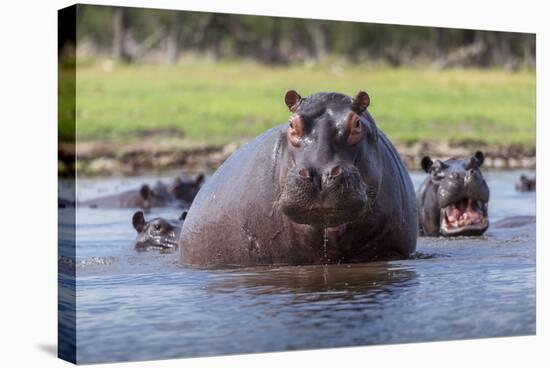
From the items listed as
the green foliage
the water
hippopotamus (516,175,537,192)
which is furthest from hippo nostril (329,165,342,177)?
hippopotamus (516,175,537,192)

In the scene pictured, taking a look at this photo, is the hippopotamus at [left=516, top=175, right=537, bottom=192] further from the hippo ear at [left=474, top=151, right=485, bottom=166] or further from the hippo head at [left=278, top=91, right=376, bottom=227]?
the hippo head at [left=278, top=91, right=376, bottom=227]

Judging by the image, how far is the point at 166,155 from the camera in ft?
61.0

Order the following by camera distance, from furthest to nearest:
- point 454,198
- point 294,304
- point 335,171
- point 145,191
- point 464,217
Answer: point 145,191 < point 464,217 < point 454,198 < point 294,304 < point 335,171

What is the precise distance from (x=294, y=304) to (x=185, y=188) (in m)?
8.43

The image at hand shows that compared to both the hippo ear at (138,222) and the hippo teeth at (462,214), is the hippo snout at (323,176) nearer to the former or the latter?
the hippo teeth at (462,214)

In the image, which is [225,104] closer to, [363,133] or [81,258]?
[81,258]

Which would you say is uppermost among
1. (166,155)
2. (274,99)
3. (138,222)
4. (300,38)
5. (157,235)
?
(300,38)

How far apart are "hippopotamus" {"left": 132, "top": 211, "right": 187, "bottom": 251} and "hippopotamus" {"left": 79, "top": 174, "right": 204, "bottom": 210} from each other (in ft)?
13.0

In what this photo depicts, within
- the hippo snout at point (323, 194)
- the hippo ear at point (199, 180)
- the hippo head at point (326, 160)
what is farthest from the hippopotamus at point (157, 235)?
the hippo ear at point (199, 180)

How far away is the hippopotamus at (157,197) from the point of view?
1705 cm

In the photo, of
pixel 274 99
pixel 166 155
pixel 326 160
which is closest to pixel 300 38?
pixel 274 99

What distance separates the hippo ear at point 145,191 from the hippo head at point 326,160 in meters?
6.70

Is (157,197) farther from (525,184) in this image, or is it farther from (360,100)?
(360,100)
